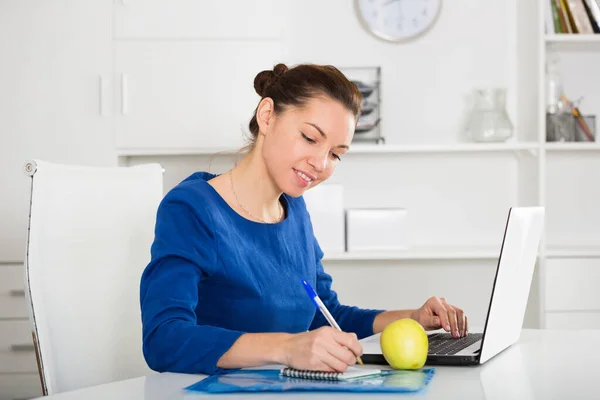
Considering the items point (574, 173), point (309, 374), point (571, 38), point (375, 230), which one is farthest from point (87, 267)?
point (574, 173)

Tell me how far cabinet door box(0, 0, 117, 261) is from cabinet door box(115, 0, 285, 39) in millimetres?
90

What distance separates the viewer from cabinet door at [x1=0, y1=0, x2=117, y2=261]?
3.29m

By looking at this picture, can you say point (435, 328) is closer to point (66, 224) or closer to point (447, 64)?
point (66, 224)

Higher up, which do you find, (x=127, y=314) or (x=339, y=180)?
(x=339, y=180)

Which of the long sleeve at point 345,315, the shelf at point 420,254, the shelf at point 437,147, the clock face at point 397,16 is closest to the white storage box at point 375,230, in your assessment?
the shelf at point 420,254

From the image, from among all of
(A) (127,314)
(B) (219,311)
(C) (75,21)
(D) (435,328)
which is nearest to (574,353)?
(D) (435,328)

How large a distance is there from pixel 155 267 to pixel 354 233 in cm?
204

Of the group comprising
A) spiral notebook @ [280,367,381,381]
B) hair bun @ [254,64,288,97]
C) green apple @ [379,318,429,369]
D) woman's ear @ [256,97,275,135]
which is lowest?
spiral notebook @ [280,367,381,381]

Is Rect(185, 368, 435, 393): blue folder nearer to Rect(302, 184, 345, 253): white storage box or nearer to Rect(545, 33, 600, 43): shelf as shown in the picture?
Rect(302, 184, 345, 253): white storage box

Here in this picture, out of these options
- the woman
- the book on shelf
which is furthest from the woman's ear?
the book on shelf

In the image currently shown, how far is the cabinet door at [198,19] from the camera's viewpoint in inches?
130

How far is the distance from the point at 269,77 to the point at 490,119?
1885 millimetres

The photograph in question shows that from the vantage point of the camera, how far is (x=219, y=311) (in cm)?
159

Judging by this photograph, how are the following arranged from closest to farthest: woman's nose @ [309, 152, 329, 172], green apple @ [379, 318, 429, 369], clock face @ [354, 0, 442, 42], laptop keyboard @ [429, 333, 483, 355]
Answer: green apple @ [379, 318, 429, 369] < laptop keyboard @ [429, 333, 483, 355] < woman's nose @ [309, 152, 329, 172] < clock face @ [354, 0, 442, 42]
